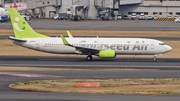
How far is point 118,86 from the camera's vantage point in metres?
42.9

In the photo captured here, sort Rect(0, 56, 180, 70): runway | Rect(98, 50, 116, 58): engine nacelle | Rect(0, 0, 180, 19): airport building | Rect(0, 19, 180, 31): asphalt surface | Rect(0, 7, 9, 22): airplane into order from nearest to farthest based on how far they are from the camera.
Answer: Rect(0, 56, 180, 70): runway < Rect(98, 50, 116, 58): engine nacelle < Rect(0, 19, 180, 31): asphalt surface < Rect(0, 7, 9, 22): airplane < Rect(0, 0, 180, 19): airport building

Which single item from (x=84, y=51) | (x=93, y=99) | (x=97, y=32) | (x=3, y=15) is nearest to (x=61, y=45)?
(x=84, y=51)

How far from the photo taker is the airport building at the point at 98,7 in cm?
15912

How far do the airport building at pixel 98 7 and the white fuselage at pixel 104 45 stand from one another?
89.2m

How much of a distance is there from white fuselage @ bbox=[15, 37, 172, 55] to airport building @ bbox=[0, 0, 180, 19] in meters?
89.2

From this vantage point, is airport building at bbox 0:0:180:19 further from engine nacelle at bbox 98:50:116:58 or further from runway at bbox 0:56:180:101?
engine nacelle at bbox 98:50:116:58

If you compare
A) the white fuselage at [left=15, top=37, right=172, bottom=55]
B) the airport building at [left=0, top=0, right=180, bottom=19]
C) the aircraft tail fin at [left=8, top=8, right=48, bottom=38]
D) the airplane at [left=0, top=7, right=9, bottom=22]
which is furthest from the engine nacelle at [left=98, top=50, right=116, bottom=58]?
the airport building at [left=0, top=0, right=180, bottom=19]

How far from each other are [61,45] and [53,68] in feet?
29.4

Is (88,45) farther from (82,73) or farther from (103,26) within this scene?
(103,26)

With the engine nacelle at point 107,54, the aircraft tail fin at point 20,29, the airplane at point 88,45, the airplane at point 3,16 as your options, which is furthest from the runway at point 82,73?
the airplane at point 3,16

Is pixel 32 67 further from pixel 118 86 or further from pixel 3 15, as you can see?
pixel 3 15

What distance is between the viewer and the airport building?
159125mm

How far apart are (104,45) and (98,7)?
100m

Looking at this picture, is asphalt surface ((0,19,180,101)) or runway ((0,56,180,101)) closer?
asphalt surface ((0,19,180,101))
